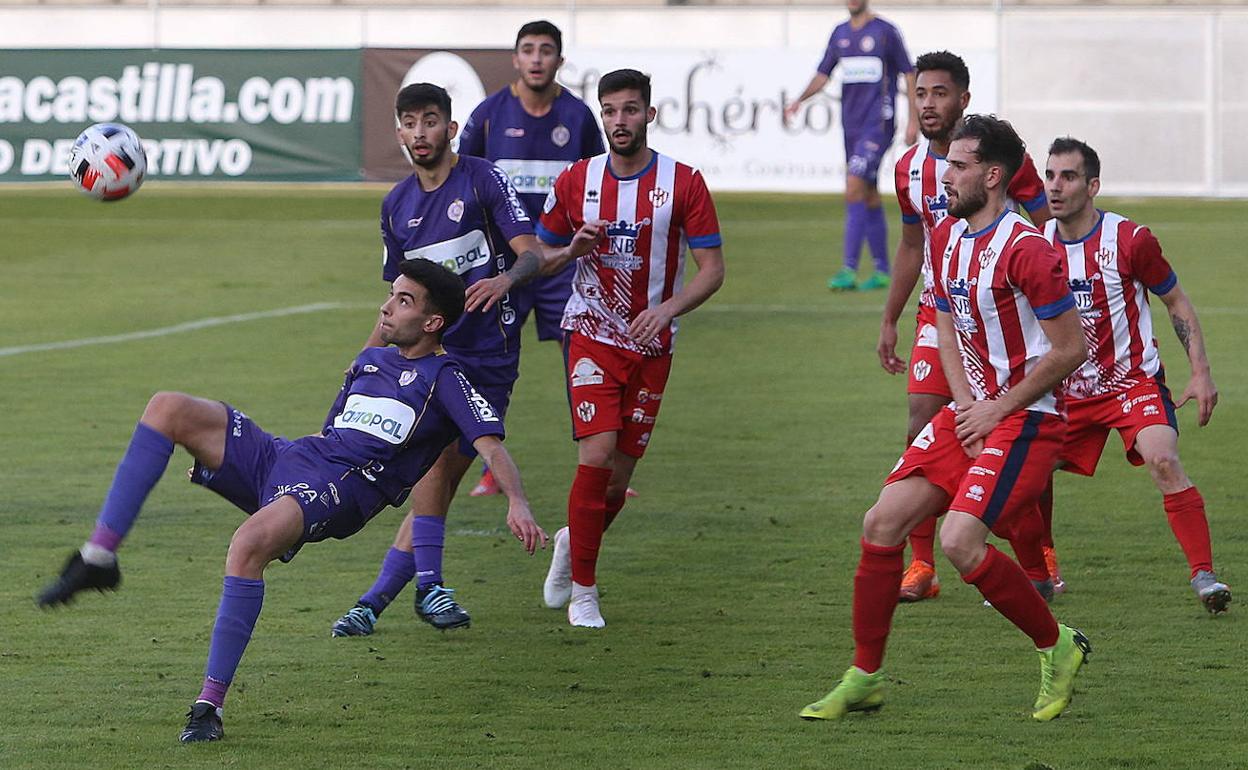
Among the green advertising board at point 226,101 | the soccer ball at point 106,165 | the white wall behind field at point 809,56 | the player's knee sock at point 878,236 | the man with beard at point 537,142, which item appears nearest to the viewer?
the soccer ball at point 106,165

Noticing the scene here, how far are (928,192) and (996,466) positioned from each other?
1831 mm

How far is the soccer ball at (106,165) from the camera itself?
27.1 feet

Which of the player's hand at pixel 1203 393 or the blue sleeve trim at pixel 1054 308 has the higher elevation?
the blue sleeve trim at pixel 1054 308

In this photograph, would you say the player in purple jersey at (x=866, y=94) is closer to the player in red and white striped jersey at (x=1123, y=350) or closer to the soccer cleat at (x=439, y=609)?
the player in red and white striped jersey at (x=1123, y=350)

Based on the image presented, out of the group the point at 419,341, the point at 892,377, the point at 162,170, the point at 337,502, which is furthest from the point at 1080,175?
the point at 162,170

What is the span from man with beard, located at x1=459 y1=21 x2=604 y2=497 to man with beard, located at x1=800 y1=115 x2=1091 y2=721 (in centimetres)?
365

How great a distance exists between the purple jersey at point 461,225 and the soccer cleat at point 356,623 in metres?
1.07

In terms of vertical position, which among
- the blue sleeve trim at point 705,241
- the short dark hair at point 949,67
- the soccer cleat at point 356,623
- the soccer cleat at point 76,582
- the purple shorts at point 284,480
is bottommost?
the soccer cleat at point 356,623

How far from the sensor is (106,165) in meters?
8.28

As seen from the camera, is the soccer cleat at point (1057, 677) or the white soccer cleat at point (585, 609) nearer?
the soccer cleat at point (1057, 677)

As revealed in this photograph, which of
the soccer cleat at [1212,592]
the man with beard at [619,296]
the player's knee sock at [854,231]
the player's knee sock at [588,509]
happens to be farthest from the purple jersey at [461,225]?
the player's knee sock at [854,231]

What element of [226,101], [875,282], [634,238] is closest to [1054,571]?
[634,238]

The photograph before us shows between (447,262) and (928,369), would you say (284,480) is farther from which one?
(928,369)

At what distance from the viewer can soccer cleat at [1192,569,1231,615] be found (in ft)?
20.9
